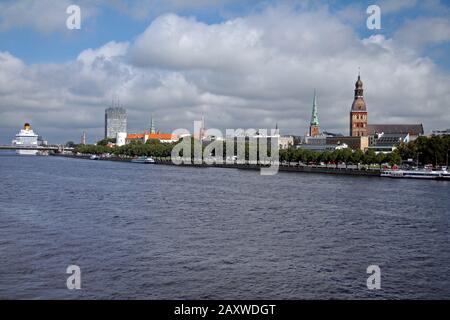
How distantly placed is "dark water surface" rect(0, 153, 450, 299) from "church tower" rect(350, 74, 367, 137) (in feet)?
296

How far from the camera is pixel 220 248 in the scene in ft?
60.9

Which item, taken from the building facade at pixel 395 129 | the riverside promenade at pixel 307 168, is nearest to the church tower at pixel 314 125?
the building facade at pixel 395 129

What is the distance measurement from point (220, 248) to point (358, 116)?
10850 centimetres

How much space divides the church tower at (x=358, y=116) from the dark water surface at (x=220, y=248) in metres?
90.4

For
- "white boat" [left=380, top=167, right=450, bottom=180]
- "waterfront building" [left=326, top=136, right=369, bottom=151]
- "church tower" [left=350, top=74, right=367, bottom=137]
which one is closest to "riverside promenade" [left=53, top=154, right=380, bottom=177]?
"white boat" [left=380, top=167, right=450, bottom=180]

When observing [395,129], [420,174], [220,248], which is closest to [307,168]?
[420,174]

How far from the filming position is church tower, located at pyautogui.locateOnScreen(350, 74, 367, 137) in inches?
4796

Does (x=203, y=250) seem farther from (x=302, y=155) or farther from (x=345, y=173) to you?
(x=302, y=155)

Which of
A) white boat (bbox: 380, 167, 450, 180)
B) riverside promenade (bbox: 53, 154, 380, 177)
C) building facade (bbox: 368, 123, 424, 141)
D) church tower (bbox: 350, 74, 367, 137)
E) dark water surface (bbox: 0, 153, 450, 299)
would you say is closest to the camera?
dark water surface (bbox: 0, 153, 450, 299)

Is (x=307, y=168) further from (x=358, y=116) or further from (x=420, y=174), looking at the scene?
(x=358, y=116)

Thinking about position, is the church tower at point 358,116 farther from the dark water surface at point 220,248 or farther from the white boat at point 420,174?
the dark water surface at point 220,248

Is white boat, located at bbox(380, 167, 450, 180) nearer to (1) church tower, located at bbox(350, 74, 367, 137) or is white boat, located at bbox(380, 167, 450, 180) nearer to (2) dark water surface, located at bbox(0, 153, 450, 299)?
(2) dark water surface, located at bbox(0, 153, 450, 299)
